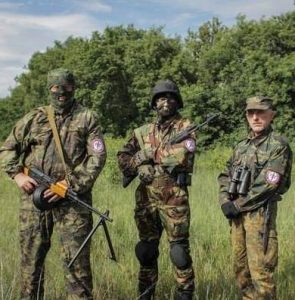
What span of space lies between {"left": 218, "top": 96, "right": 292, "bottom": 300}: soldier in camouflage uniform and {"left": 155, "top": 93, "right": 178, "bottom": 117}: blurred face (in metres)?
0.71

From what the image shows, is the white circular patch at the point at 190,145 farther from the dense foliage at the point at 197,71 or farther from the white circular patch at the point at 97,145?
the dense foliage at the point at 197,71

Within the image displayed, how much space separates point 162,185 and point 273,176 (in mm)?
1009

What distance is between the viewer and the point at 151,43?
3788cm

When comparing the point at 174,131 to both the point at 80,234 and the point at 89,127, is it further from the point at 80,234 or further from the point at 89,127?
the point at 80,234

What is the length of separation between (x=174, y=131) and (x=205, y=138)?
24.3 metres

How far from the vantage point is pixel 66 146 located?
4.68 m

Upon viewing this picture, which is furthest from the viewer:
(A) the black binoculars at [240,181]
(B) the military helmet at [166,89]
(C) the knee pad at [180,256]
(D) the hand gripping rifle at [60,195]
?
(B) the military helmet at [166,89]

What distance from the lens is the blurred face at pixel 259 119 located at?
477 centimetres

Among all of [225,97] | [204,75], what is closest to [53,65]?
[204,75]

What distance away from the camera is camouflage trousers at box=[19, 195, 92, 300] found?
4.58 meters

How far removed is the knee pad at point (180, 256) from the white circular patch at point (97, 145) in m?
1.10

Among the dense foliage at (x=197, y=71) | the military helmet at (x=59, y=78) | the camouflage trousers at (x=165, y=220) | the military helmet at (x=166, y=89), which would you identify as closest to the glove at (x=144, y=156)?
the camouflage trousers at (x=165, y=220)

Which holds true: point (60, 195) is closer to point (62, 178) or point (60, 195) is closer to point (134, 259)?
point (62, 178)

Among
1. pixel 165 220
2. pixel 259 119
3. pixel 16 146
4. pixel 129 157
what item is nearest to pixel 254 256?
pixel 165 220
